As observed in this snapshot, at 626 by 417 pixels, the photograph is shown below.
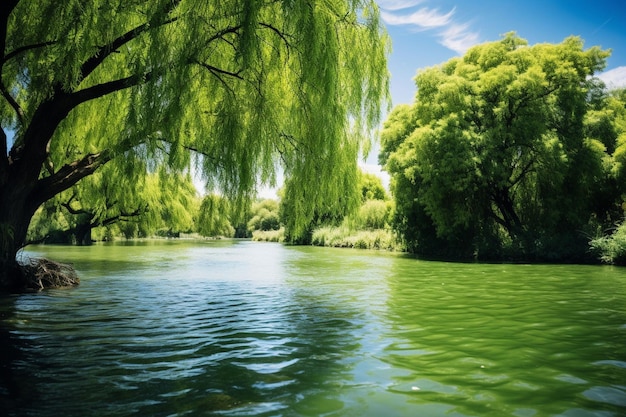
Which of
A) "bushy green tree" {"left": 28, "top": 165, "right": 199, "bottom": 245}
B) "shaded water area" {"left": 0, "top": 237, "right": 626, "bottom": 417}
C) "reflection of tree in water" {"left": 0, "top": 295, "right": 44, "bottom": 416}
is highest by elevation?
"bushy green tree" {"left": 28, "top": 165, "right": 199, "bottom": 245}

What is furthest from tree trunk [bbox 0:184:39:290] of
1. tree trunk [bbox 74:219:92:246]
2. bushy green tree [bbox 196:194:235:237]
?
tree trunk [bbox 74:219:92:246]

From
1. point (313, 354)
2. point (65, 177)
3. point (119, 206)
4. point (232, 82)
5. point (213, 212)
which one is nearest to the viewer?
point (313, 354)

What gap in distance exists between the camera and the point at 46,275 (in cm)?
1143

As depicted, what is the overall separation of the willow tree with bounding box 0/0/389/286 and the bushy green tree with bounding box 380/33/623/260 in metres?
17.8

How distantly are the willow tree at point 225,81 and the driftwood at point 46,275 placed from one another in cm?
171

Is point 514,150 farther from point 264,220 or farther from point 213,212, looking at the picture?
point 264,220

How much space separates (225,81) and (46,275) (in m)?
7.13

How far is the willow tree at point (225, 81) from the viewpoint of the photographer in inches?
277

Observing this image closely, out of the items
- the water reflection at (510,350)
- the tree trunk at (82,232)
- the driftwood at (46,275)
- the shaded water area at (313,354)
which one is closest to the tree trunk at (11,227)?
the driftwood at (46,275)

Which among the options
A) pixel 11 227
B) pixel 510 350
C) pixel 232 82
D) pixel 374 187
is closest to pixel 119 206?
pixel 11 227

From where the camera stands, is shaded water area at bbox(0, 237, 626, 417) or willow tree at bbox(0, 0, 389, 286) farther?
willow tree at bbox(0, 0, 389, 286)

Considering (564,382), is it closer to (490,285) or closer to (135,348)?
(135,348)

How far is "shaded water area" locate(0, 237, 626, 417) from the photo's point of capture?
393cm

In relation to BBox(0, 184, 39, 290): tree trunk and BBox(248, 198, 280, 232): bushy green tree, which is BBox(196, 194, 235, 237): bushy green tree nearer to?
BBox(0, 184, 39, 290): tree trunk
